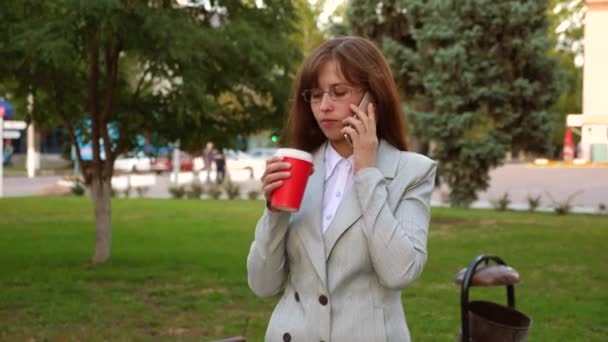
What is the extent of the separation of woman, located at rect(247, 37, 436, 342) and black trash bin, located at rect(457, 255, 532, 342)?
154 centimetres

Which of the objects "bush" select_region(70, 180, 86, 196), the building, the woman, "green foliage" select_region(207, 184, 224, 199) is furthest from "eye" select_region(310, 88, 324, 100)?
"bush" select_region(70, 180, 86, 196)

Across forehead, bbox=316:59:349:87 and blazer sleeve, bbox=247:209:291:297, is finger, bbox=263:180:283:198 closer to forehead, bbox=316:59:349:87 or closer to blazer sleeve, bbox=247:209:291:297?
blazer sleeve, bbox=247:209:291:297

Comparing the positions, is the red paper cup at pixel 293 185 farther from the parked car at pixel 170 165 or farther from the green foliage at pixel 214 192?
the parked car at pixel 170 165

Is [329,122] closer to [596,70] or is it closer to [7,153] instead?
[596,70]

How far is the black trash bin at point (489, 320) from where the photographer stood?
11.8 feet

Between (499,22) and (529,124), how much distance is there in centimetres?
212

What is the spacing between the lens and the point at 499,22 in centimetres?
1727

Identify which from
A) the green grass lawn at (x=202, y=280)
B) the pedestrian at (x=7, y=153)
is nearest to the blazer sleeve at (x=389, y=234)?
the green grass lawn at (x=202, y=280)

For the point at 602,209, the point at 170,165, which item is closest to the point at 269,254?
the point at 602,209

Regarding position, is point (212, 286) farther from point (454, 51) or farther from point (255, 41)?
point (454, 51)

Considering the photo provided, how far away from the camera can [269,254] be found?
7.13 feet

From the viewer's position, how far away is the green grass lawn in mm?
7176

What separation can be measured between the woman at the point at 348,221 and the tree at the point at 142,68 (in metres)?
6.19

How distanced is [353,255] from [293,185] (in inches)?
9.1
